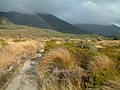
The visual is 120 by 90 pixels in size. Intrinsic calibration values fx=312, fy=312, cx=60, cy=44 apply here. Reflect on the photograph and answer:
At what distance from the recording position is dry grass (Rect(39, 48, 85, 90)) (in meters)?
8.98

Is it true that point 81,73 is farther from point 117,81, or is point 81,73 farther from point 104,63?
point 117,81

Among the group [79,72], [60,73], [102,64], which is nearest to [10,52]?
[60,73]

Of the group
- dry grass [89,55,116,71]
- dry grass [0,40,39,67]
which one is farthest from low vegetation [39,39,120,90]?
dry grass [0,40,39,67]

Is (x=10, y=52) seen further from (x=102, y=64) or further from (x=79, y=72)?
(x=79, y=72)

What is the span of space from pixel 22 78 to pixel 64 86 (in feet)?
10.4

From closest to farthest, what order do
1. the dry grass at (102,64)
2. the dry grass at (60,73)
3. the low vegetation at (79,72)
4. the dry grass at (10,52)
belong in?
1. the low vegetation at (79,72)
2. the dry grass at (60,73)
3. the dry grass at (102,64)
4. the dry grass at (10,52)

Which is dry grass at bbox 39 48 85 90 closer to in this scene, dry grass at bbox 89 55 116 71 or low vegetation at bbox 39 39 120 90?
low vegetation at bbox 39 39 120 90

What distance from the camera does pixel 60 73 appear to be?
9977 millimetres

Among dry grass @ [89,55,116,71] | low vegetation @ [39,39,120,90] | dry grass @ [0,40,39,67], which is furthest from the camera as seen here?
dry grass @ [0,40,39,67]

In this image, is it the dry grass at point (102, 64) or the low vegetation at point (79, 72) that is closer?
the low vegetation at point (79, 72)

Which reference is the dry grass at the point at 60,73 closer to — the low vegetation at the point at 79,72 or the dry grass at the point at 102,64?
the low vegetation at the point at 79,72

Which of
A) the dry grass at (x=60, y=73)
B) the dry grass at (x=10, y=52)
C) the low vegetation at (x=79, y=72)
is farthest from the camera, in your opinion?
the dry grass at (x=10, y=52)

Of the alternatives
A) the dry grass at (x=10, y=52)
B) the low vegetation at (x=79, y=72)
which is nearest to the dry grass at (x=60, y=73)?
the low vegetation at (x=79, y=72)

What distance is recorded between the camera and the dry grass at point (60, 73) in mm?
8977
